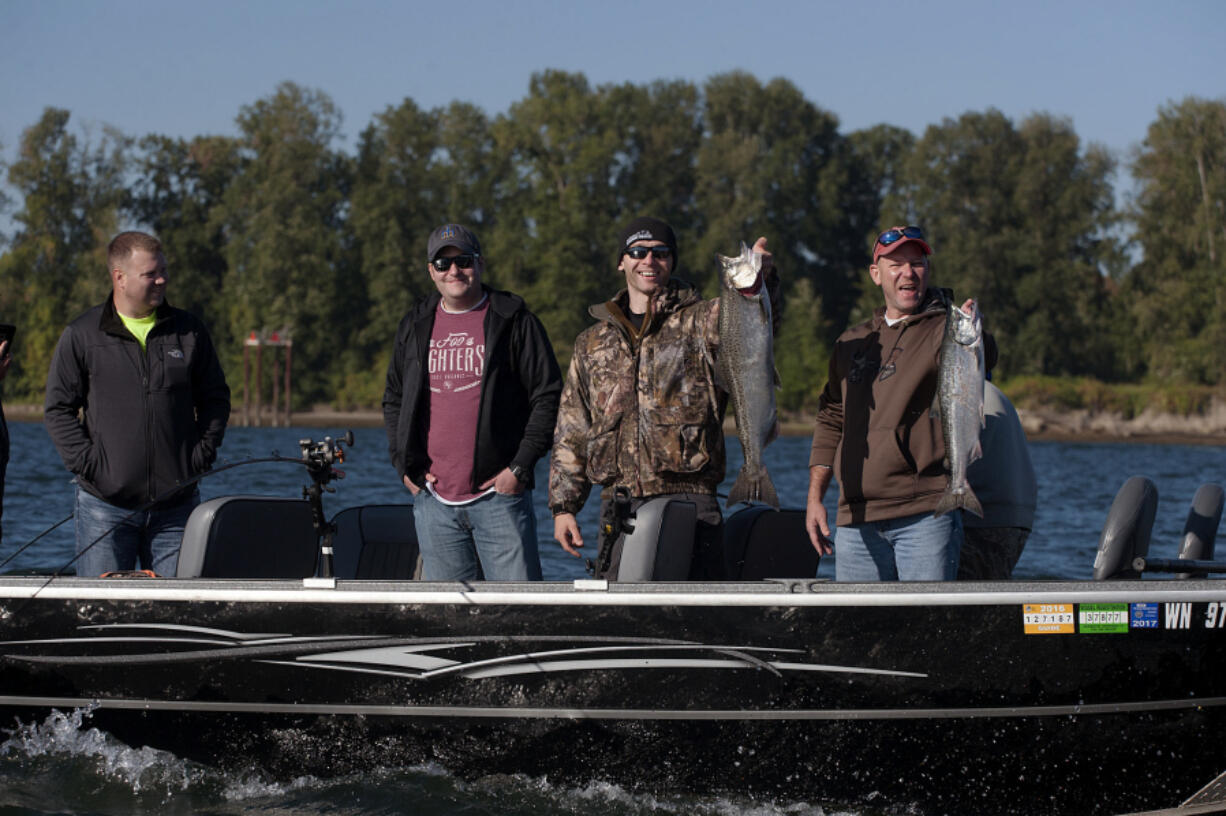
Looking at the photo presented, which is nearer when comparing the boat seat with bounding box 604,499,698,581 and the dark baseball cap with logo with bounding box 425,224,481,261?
the boat seat with bounding box 604,499,698,581

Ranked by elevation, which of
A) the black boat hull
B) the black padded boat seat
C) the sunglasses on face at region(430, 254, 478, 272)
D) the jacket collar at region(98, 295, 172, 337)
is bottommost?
the black boat hull

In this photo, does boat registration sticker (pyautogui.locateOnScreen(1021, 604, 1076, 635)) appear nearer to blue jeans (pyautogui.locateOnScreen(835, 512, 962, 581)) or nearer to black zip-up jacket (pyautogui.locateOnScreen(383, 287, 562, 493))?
blue jeans (pyautogui.locateOnScreen(835, 512, 962, 581))

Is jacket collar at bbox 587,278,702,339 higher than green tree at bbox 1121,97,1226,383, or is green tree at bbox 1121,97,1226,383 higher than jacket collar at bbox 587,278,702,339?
green tree at bbox 1121,97,1226,383

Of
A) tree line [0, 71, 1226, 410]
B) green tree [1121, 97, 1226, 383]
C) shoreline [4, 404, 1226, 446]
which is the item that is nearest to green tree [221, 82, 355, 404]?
tree line [0, 71, 1226, 410]

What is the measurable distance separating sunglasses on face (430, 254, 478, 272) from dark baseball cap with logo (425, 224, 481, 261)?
0.07 ft

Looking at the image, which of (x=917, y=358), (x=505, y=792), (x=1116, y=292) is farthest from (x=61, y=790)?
(x=1116, y=292)

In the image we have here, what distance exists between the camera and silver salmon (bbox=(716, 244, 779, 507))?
434cm

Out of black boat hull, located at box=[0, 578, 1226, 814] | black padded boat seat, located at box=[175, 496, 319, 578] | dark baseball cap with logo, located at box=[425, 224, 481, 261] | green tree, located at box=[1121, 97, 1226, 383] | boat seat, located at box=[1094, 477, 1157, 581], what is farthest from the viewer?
green tree, located at box=[1121, 97, 1226, 383]

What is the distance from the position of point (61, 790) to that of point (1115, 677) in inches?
145

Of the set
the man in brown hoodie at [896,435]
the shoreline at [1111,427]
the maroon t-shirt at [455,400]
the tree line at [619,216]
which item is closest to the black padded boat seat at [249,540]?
the maroon t-shirt at [455,400]

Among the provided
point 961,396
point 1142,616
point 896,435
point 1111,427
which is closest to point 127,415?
point 896,435

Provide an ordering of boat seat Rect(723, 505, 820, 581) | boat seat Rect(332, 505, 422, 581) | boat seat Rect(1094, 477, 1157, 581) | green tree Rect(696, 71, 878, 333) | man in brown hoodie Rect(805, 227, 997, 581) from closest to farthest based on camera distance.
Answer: man in brown hoodie Rect(805, 227, 997, 581)
boat seat Rect(1094, 477, 1157, 581)
boat seat Rect(723, 505, 820, 581)
boat seat Rect(332, 505, 422, 581)
green tree Rect(696, 71, 878, 333)

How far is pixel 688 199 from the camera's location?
70875 millimetres

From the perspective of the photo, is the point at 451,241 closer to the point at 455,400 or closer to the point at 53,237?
the point at 455,400
